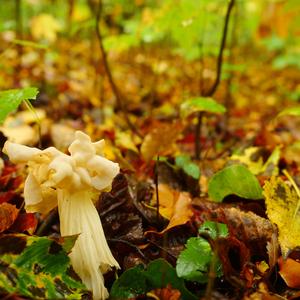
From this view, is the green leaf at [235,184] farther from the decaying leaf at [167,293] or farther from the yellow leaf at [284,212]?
the decaying leaf at [167,293]

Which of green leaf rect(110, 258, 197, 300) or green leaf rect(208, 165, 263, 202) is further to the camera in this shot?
green leaf rect(208, 165, 263, 202)

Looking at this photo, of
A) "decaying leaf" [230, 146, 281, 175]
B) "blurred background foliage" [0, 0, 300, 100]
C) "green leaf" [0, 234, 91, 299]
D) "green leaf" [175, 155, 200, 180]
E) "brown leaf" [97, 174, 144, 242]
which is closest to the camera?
"green leaf" [0, 234, 91, 299]

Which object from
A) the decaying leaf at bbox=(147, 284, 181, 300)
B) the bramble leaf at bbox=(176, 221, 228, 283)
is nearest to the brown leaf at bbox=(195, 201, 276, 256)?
the bramble leaf at bbox=(176, 221, 228, 283)

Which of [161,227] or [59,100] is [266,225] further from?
[59,100]

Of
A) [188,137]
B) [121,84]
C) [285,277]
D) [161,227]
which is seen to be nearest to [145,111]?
[188,137]

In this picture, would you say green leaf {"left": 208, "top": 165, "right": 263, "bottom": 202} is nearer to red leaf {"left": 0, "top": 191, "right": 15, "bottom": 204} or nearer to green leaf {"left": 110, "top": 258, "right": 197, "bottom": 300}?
green leaf {"left": 110, "top": 258, "right": 197, "bottom": 300}

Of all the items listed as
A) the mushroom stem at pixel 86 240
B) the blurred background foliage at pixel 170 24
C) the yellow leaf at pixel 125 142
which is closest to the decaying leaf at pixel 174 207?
the mushroom stem at pixel 86 240
